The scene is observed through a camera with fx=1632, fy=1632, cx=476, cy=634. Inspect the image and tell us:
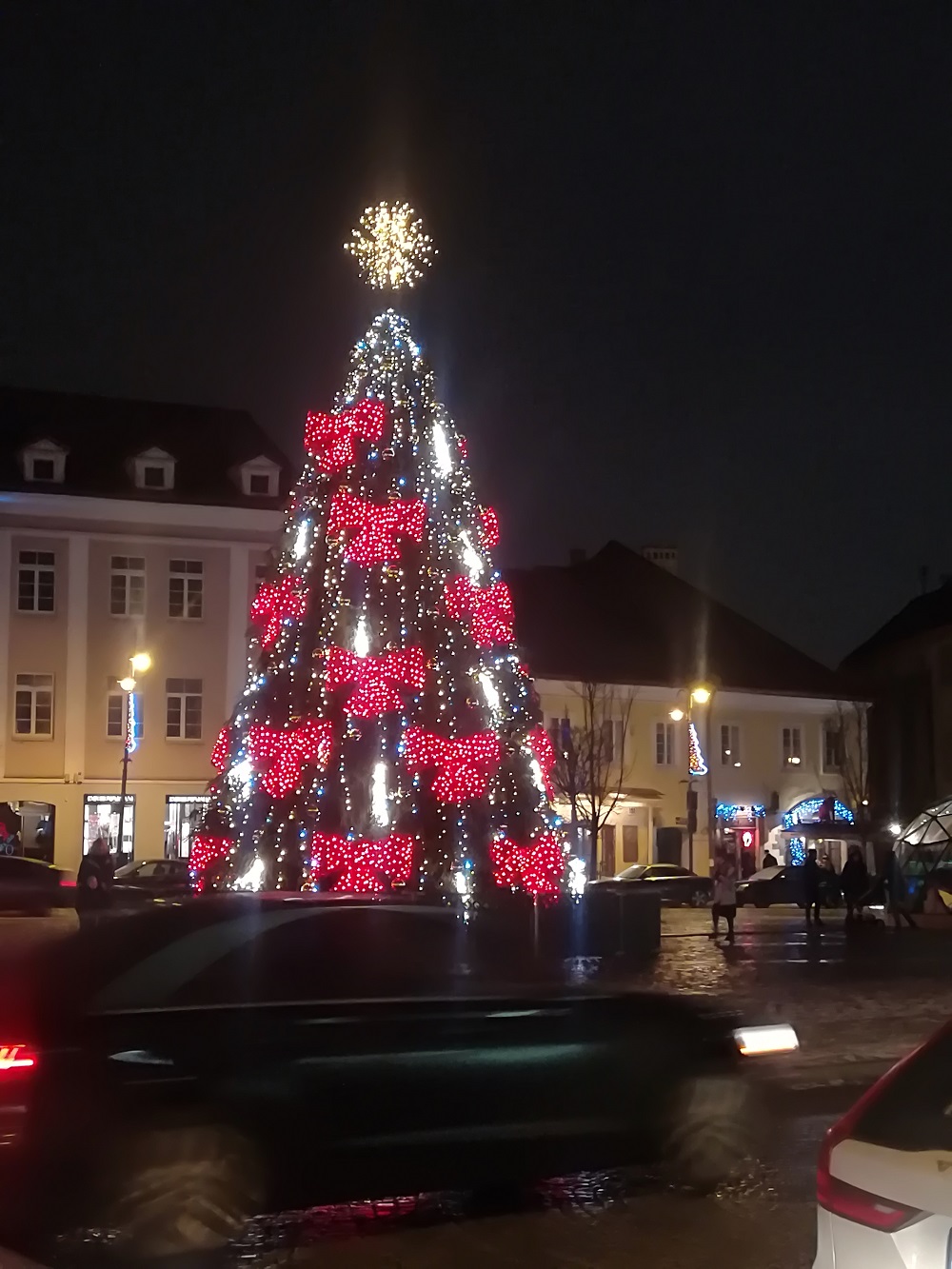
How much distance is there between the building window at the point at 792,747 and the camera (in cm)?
5534

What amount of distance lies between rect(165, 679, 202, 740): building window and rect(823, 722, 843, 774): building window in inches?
881

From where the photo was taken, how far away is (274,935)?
7.76m

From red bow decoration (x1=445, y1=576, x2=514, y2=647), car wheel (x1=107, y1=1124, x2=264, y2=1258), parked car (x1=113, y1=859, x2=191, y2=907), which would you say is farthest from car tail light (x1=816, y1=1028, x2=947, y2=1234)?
parked car (x1=113, y1=859, x2=191, y2=907)

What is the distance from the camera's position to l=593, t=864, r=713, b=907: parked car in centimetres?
4384

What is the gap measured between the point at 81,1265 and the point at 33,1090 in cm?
102

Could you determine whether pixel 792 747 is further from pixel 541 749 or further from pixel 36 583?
pixel 541 749

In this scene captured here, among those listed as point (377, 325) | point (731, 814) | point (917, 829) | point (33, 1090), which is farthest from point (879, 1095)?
point (731, 814)

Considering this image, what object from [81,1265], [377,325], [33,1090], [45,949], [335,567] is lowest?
[81,1265]

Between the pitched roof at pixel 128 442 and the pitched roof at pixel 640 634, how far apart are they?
10.9 m

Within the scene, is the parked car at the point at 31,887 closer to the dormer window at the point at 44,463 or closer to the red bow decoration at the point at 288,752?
the dormer window at the point at 44,463

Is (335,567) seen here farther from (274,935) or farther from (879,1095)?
(879,1095)

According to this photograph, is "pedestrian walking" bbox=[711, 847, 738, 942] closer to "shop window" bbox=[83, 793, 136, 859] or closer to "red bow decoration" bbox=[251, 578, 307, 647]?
"red bow decoration" bbox=[251, 578, 307, 647]

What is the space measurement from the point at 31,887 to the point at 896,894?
18.4 m

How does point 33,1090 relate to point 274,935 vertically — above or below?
below
